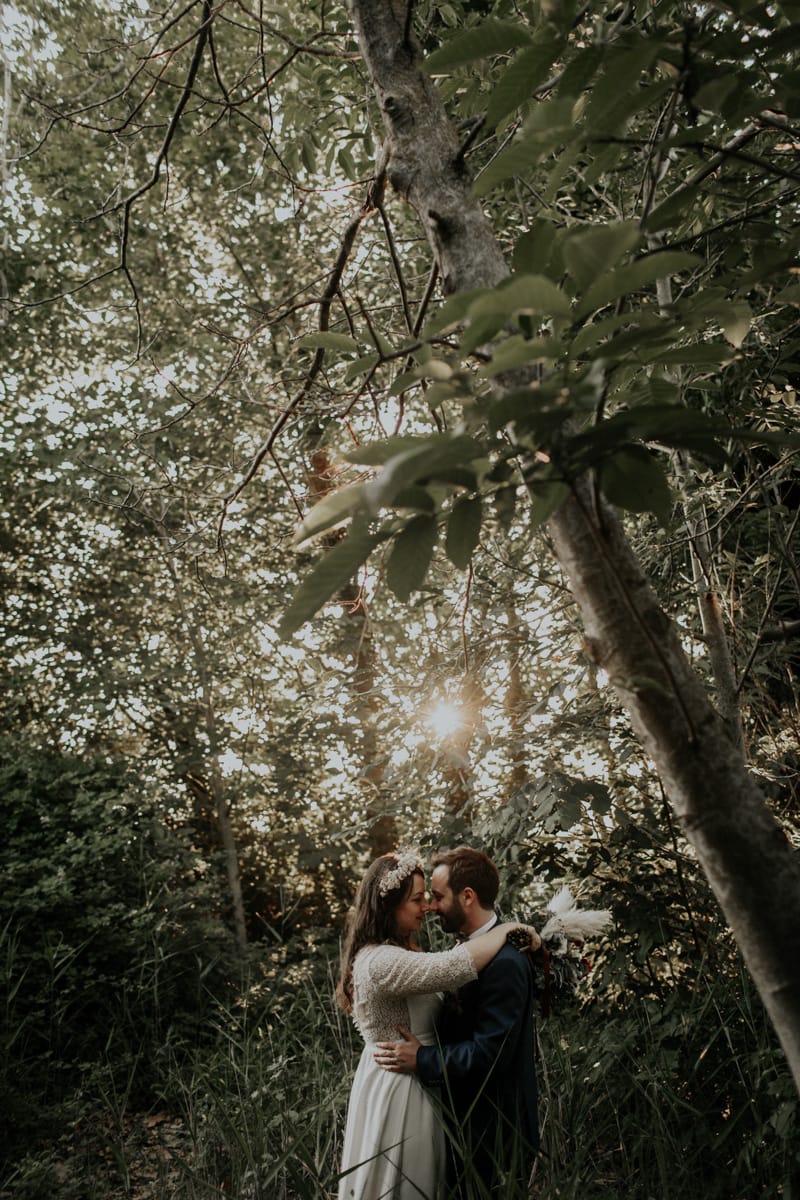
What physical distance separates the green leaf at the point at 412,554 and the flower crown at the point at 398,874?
2.01m

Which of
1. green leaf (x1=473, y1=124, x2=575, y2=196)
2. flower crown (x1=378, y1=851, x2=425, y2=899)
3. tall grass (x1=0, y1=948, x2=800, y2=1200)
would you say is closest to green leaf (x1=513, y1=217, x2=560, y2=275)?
green leaf (x1=473, y1=124, x2=575, y2=196)

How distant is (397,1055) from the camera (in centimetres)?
228

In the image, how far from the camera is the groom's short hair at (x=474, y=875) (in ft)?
Result: 8.45

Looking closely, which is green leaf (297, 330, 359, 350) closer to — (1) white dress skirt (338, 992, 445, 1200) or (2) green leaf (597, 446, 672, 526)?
(2) green leaf (597, 446, 672, 526)

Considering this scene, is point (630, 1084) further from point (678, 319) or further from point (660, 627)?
point (678, 319)

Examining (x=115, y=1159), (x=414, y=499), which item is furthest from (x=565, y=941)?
(x=414, y=499)

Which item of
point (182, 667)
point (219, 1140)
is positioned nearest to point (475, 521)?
point (219, 1140)

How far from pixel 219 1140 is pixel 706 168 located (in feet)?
11.9

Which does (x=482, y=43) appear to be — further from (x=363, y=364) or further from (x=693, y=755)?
(x=693, y=755)

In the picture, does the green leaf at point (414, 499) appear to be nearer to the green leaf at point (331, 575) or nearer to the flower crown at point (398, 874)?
the green leaf at point (331, 575)

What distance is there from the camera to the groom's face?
8.43 ft

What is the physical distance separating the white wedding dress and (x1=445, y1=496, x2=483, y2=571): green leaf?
6.15 feet

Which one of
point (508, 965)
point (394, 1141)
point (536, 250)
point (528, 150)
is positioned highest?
point (528, 150)

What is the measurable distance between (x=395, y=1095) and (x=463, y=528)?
2.17m
